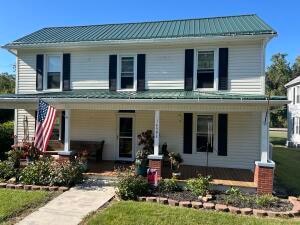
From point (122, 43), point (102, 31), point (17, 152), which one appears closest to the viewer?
point (17, 152)

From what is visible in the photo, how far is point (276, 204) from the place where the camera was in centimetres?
950

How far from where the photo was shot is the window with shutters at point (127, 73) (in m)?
14.8

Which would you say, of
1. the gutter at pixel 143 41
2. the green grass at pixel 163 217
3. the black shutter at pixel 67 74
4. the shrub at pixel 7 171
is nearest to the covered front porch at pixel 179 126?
the black shutter at pixel 67 74

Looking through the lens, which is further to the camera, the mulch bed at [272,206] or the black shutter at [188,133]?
the black shutter at [188,133]

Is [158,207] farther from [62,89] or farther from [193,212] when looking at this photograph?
[62,89]

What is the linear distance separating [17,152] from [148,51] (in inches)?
278

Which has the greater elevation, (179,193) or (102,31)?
(102,31)

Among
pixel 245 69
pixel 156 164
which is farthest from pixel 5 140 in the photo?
pixel 245 69

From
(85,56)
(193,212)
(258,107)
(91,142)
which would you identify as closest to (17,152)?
(91,142)

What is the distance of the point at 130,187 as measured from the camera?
9781 millimetres

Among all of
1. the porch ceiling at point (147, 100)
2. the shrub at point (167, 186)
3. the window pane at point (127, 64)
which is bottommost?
the shrub at point (167, 186)

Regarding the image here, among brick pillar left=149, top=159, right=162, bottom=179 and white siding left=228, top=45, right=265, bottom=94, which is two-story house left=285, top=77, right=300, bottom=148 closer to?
white siding left=228, top=45, right=265, bottom=94

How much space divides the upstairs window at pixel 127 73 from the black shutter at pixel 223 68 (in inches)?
154

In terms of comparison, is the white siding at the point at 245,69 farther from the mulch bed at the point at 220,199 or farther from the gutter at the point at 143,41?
the mulch bed at the point at 220,199
